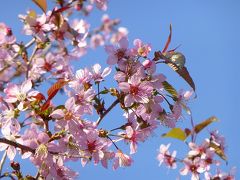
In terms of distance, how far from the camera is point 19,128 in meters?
2.29

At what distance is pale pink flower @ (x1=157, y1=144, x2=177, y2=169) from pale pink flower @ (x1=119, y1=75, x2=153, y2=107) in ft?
6.99

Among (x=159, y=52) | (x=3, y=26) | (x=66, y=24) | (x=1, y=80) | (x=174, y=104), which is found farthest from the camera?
(x=1, y=80)

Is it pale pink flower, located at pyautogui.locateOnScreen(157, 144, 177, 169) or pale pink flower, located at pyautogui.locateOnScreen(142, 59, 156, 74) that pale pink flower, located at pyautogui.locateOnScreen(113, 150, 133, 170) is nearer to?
pale pink flower, located at pyautogui.locateOnScreen(142, 59, 156, 74)

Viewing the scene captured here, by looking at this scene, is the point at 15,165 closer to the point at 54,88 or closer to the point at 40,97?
the point at 40,97

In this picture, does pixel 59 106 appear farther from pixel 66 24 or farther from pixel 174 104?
pixel 66 24

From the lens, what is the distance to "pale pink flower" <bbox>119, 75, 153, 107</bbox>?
2.17 metres

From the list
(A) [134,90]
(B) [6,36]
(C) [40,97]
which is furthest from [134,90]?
(B) [6,36]

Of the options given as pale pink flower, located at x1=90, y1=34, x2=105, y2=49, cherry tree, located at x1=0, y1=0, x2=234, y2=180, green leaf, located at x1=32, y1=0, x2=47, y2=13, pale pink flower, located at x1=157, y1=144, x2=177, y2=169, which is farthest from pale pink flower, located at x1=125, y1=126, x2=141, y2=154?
pale pink flower, located at x1=90, y1=34, x2=105, y2=49

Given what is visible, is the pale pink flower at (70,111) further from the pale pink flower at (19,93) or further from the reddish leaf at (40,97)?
the pale pink flower at (19,93)

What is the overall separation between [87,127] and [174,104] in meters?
0.57

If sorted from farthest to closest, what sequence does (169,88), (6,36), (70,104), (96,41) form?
(96,41) → (6,36) → (169,88) → (70,104)

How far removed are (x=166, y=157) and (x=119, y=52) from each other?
89.2 inches

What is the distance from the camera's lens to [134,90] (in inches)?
84.8

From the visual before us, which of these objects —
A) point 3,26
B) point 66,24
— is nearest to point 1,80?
point 3,26
